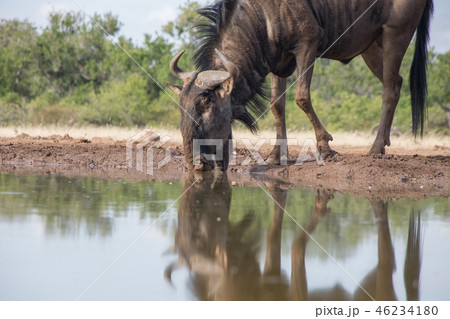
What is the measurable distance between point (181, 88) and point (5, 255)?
4.34m

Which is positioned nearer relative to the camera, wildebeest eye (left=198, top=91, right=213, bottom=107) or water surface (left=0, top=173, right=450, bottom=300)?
water surface (left=0, top=173, right=450, bottom=300)

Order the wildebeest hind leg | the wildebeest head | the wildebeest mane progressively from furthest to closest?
the wildebeest hind leg, the wildebeest mane, the wildebeest head

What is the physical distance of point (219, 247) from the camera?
12.0 feet

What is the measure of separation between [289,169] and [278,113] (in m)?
1.21

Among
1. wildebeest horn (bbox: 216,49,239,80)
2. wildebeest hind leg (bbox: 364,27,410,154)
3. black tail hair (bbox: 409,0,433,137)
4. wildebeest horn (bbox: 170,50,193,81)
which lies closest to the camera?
wildebeest horn (bbox: 216,49,239,80)

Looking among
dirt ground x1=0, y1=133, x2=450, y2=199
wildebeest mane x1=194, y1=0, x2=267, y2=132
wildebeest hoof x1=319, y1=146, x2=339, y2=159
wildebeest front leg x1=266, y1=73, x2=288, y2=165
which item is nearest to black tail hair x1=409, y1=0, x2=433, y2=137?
dirt ground x1=0, y1=133, x2=450, y2=199

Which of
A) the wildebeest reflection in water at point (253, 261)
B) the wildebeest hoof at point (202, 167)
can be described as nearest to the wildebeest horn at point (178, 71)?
the wildebeest hoof at point (202, 167)

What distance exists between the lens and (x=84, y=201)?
5.28 meters

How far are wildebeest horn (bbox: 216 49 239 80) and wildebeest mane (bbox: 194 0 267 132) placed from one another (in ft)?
1.17

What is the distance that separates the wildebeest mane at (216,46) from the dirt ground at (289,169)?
2.51 ft

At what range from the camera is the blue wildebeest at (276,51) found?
7.22 metres

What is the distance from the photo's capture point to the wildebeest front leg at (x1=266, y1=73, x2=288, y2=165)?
334 inches
